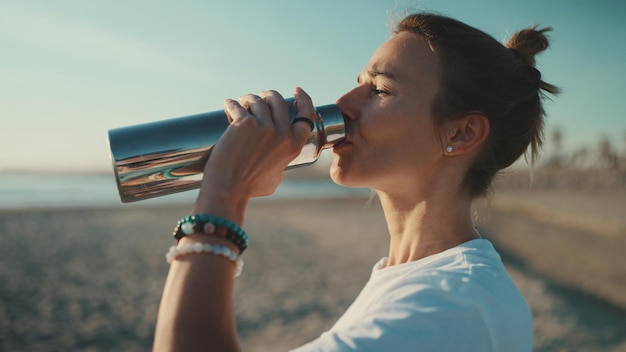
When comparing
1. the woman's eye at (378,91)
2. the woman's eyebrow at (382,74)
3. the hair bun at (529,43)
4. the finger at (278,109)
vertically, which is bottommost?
the finger at (278,109)

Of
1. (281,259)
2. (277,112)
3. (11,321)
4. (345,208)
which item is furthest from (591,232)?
(277,112)

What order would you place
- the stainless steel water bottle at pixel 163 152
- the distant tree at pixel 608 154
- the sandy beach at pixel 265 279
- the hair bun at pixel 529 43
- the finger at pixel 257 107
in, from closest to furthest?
the finger at pixel 257 107 < the stainless steel water bottle at pixel 163 152 < the hair bun at pixel 529 43 < the sandy beach at pixel 265 279 < the distant tree at pixel 608 154

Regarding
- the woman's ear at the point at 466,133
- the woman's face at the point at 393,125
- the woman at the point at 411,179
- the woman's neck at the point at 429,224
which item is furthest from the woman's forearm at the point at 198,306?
the woman's ear at the point at 466,133

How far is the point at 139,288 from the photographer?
7.29 metres

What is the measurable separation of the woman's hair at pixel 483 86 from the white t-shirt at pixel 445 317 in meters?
0.56

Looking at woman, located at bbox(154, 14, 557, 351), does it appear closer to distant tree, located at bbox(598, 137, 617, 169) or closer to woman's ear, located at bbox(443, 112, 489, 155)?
woman's ear, located at bbox(443, 112, 489, 155)

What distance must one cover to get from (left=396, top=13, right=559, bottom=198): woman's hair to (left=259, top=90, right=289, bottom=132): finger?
562mm

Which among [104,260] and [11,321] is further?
[104,260]

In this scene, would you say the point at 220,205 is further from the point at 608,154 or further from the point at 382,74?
the point at 608,154

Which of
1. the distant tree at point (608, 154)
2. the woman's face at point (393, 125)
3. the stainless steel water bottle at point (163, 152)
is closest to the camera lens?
the stainless steel water bottle at point (163, 152)

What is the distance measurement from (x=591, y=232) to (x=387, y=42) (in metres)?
15.3

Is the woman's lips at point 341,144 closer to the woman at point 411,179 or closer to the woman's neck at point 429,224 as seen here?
the woman at point 411,179

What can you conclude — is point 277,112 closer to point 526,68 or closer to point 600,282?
point 526,68

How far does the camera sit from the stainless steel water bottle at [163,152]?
125 centimetres
